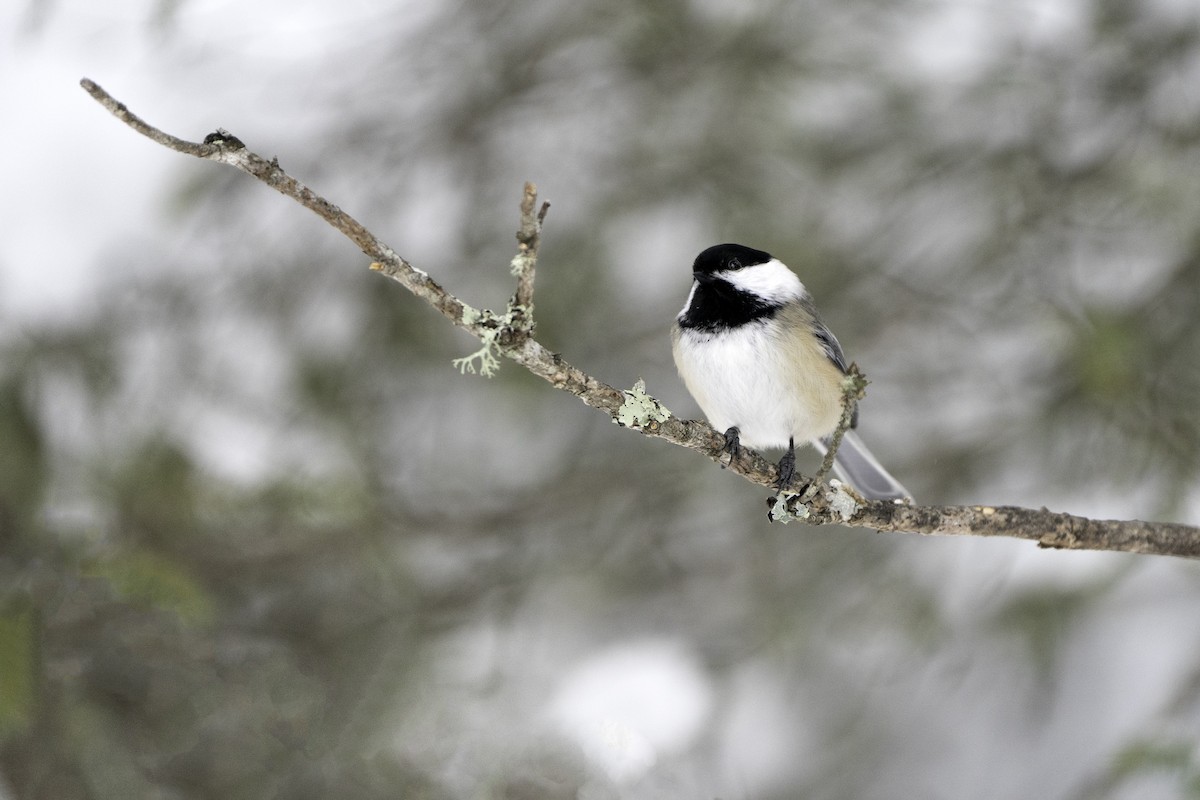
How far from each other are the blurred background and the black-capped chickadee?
914 mm

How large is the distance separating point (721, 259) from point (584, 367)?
128cm

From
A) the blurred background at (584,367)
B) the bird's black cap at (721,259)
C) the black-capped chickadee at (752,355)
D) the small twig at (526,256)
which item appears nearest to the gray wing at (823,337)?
the black-capped chickadee at (752,355)

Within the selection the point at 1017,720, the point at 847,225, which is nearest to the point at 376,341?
the point at 847,225

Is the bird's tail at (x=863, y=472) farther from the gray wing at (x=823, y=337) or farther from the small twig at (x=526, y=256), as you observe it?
the small twig at (x=526, y=256)

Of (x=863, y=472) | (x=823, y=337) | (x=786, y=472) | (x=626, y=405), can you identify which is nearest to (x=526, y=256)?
(x=626, y=405)

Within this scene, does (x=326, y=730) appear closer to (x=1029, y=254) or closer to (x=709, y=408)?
(x=709, y=408)

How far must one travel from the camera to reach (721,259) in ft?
7.80

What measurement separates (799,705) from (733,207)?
213 cm

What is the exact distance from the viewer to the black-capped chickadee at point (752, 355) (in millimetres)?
2326

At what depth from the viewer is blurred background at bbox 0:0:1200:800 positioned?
2936mm

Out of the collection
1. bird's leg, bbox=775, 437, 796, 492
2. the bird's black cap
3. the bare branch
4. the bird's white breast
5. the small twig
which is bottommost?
the small twig

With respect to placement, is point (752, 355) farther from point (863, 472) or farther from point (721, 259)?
point (863, 472)

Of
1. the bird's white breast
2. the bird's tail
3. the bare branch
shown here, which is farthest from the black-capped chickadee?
the bare branch

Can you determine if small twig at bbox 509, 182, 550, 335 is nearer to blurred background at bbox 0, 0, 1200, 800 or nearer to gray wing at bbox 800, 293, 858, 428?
gray wing at bbox 800, 293, 858, 428
